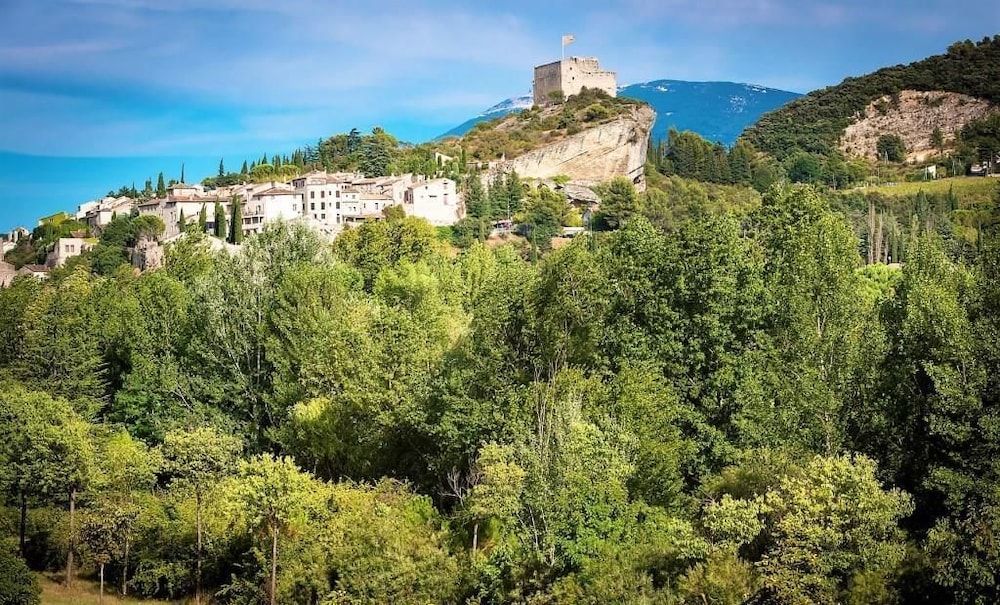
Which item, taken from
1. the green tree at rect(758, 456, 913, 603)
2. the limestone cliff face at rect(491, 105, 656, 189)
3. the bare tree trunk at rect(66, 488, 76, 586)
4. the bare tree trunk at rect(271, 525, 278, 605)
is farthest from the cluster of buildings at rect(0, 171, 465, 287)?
the green tree at rect(758, 456, 913, 603)

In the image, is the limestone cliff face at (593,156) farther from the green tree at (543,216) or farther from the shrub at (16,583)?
the shrub at (16,583)

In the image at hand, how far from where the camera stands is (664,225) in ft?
326

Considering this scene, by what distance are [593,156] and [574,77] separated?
2395cm

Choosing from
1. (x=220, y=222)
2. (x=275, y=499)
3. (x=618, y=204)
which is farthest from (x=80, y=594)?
(x=618, y=204)

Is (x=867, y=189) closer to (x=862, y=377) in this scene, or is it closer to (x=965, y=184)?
(x=965, y=184)

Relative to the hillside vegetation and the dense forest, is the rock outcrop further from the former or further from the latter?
the dense forest

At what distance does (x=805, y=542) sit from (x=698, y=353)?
30.2 ft

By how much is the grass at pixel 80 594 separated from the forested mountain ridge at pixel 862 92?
148m

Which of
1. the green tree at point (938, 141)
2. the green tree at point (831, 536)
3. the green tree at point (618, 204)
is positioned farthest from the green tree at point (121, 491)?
the green tree at point (938, 141)

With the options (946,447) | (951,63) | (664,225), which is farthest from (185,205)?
(951,63)

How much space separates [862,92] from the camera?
18588 cm

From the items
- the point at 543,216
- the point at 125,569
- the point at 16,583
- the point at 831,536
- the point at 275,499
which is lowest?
the point at 125,569

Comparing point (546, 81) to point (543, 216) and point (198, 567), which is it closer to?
point (543, 216)

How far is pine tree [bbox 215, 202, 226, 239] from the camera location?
9169 centimetres
